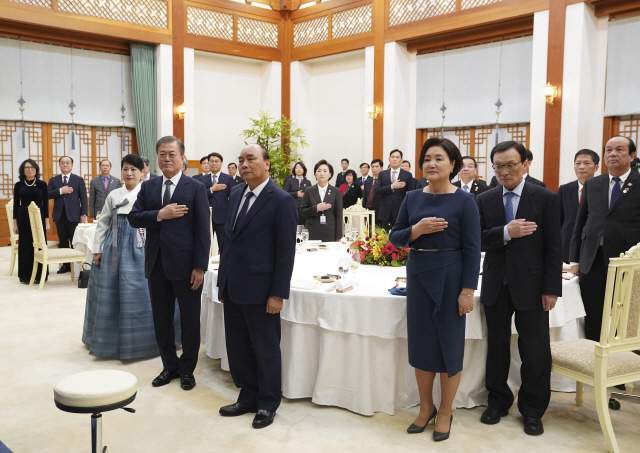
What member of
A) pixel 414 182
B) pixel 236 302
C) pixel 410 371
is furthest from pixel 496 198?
pixel 414 182

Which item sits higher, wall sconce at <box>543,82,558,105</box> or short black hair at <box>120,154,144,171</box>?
wall sconce at <box>543,82,558,105</box>

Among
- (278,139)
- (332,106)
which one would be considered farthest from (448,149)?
(332,106)

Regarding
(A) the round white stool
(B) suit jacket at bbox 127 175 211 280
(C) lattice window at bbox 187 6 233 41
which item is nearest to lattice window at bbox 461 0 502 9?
(C) lattice window at bbox 187 6 233 41

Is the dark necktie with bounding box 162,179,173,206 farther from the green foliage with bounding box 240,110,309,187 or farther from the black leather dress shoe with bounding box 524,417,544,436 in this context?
the green foliage with bounding box 240,110,309,187

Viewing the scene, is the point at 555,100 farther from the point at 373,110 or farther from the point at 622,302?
the point at 622,302

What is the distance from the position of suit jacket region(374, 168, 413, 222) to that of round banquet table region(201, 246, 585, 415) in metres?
4.64

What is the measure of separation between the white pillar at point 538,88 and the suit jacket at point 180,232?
6.71 metres

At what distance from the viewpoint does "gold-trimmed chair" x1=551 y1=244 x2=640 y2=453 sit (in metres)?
2.66

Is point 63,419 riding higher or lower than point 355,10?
lower

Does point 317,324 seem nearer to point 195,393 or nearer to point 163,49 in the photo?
point 195,393

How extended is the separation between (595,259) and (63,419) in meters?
3.43

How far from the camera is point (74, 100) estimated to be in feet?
34.4

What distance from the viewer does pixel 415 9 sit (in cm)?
1012

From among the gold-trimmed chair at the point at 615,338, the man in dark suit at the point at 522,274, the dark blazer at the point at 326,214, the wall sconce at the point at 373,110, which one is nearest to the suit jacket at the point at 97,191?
the dark blazer at the point at 326,214
